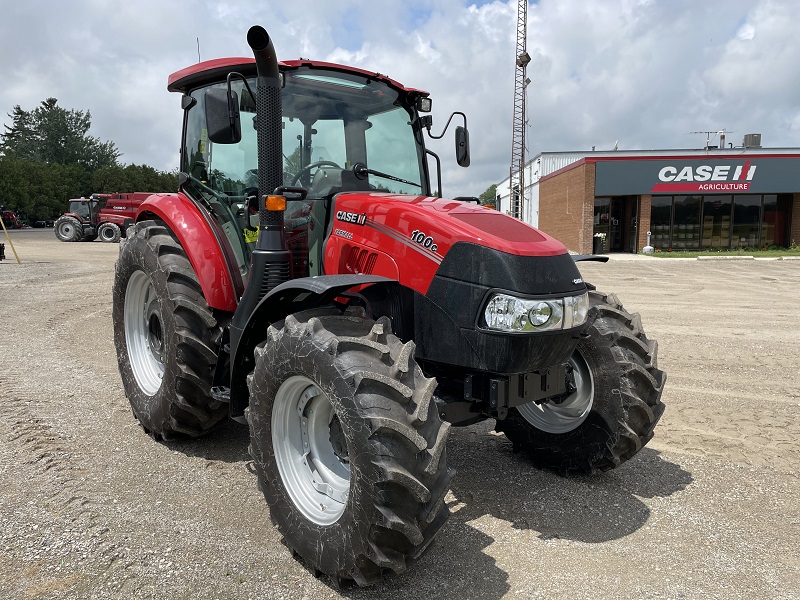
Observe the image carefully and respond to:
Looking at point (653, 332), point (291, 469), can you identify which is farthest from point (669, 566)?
point (653, 332)

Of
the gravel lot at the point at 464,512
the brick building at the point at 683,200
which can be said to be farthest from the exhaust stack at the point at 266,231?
the brick building at the point at 683,200

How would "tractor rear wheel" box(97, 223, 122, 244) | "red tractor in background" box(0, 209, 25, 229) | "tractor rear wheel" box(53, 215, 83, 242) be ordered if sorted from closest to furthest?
1. "tractor rear wheel" box(97, 223, 122, 244)
2. "tractor rear wheel" box(53, 215, 83, 242)
3. "red tractor in background" box(0, 209, 25, 229)

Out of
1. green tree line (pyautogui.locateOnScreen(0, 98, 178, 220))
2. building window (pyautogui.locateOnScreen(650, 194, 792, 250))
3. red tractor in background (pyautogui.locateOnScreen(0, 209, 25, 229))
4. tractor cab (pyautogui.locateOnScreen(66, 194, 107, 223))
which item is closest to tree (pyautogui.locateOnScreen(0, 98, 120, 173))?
green tree line (pyautogui.locateOnScreen(0, 98, 178, 220))

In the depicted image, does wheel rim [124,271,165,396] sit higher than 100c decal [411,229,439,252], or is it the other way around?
100c decal [411,229,439,252]

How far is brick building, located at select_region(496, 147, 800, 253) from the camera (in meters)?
25.6

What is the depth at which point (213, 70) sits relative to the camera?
4051 mm

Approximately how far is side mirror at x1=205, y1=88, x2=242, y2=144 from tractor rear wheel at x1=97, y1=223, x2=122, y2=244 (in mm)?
27341

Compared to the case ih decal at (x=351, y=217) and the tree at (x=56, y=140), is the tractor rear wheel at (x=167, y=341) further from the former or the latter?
the tree at (x=56, y=140)

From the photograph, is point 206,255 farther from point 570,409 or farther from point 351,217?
point 570,409

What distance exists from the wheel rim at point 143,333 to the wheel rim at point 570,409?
2.75 meters

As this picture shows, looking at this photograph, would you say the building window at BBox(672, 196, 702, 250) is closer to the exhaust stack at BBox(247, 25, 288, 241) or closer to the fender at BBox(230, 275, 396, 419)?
the exhaust stack at BBox(247, 25, 288, 241)

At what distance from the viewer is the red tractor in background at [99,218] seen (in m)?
28.1

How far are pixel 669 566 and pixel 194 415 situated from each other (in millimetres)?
2906

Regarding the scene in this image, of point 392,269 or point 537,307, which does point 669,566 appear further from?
point 392,269
